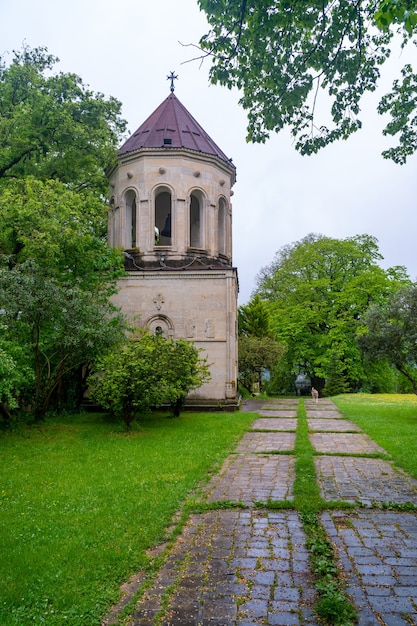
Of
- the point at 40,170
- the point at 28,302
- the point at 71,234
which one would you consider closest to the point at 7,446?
the point at 28,302

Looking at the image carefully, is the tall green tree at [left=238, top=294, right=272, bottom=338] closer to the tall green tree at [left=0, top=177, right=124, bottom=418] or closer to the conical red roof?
the conical red roof

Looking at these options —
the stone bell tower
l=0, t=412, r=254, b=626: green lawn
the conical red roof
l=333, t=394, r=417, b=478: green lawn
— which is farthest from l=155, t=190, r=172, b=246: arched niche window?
l=0, t=412, r=254, b=626: green lawn

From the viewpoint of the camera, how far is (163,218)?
26469mm

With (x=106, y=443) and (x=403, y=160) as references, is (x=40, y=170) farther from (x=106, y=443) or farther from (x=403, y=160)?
(x=403, y=160)

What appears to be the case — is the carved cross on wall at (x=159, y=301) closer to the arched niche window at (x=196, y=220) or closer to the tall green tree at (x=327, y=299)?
the arched niche window at (x=196, y=220)

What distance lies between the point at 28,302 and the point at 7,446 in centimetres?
370

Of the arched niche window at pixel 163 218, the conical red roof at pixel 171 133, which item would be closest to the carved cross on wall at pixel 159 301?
the arched niche window at pixel 163 218

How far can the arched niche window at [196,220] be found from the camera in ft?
74.4

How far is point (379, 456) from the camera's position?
412 inches

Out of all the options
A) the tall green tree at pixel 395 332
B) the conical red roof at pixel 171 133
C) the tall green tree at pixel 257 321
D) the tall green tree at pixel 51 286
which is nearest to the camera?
the tall green tree at pixel 51 286

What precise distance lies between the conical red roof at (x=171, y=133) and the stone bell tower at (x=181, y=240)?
47 millimetres

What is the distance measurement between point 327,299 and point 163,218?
1621 cm

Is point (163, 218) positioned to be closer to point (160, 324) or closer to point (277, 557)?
point (160, 324)

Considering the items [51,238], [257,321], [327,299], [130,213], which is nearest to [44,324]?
[51,238]
